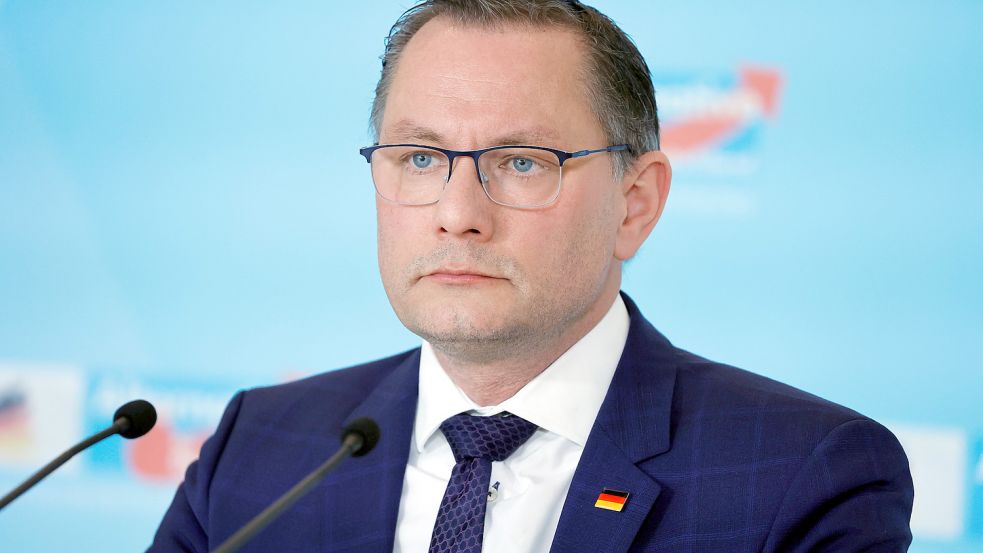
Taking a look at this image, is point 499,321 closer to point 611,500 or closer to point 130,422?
point 611,500

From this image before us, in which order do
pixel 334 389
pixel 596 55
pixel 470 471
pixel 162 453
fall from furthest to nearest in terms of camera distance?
pixel 162 453, pixel 334 389, pixel 596 55, pixel 470 471

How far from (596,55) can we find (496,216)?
1.40ft

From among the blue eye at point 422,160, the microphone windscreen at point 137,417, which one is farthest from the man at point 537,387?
the microphone windscreen at point 137,417

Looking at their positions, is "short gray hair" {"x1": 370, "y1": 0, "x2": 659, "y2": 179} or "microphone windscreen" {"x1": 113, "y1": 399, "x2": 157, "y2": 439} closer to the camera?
"microphone windscreen" {"x1": 113, "y1": 399, "x2": 157, "y2": 439}

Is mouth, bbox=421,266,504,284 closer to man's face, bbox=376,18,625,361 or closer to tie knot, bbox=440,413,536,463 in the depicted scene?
man's face, bbox=376,18,625,361

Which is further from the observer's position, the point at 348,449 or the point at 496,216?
the point at 496,216

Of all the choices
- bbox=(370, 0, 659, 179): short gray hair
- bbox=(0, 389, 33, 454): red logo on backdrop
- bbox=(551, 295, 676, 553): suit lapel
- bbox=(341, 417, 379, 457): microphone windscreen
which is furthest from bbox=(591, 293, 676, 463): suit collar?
bbox=(0, 389, 33, 454): red logo on backdrop

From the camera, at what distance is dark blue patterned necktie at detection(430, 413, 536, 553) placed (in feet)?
6.23

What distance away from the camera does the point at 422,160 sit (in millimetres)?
1985

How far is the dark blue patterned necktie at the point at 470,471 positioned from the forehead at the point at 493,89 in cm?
54

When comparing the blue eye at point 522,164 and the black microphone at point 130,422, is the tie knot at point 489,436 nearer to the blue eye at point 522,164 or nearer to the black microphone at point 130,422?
the blue eye at point 522,164

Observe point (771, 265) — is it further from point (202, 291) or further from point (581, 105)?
point (202, 291)

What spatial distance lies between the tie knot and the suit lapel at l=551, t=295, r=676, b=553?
0.46 ft

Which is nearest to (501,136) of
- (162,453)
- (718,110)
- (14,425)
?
(718,110)
